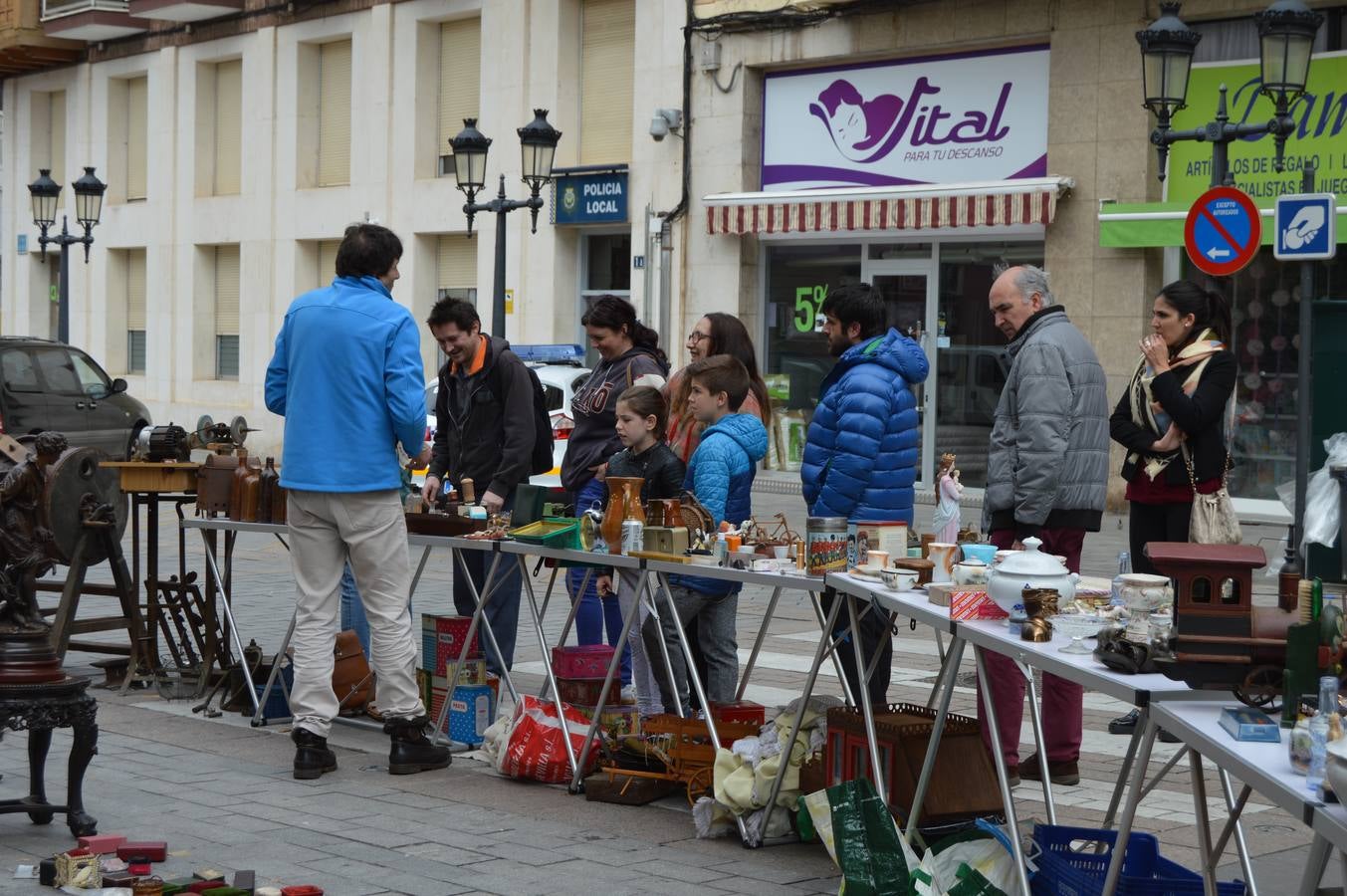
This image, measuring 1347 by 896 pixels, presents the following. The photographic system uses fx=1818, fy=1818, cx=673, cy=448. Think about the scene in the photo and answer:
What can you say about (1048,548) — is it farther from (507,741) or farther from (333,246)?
(333,246)

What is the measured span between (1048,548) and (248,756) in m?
3.43

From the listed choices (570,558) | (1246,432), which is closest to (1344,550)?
(1246,432)

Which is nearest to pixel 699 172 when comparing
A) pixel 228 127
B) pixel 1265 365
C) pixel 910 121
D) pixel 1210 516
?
pixel 910 121

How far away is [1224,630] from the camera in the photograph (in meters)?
4.21

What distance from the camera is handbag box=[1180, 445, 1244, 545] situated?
7.82m

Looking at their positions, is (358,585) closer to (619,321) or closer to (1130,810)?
(619,321)

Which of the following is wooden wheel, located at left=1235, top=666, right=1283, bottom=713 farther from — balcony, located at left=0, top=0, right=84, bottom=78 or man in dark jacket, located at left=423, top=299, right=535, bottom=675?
balcony, located at left=0, top=0, right=84, bottom=78

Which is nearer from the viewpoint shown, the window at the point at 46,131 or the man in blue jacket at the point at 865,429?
the man in blue jacket at the point at 865,429

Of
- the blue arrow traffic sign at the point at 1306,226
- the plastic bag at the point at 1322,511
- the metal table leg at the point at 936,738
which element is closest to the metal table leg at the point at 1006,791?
the metal table leg at the point at 936,738

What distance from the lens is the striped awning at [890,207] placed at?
18.1 meters

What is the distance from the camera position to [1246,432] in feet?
57.4

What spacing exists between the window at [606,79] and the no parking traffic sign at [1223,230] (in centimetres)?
1182

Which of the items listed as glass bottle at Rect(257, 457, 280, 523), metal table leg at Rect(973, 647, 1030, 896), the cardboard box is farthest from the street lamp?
metal table leg at Rect(973, 647, 1030, 896)

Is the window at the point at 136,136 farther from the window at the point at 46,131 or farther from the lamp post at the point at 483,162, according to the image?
the lamp post at the point at 483,162
